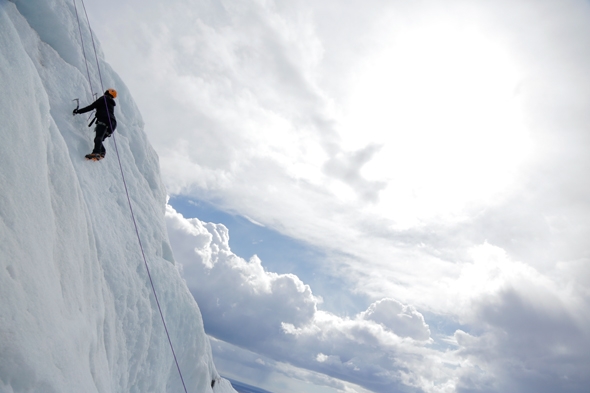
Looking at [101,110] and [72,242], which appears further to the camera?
[101,110]

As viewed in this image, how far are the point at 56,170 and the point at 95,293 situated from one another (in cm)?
343

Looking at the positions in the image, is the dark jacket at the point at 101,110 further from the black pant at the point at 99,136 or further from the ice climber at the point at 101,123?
the black pant at the point at 99,136

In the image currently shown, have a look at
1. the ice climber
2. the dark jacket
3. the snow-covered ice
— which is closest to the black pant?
the ice climber

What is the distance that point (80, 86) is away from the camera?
13.5 meters

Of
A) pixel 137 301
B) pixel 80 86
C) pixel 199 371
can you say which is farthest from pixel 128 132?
pixel 199 371

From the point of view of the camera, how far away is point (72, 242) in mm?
8664

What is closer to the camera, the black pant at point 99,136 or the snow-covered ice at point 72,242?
the snow-covered ice at point 72,242

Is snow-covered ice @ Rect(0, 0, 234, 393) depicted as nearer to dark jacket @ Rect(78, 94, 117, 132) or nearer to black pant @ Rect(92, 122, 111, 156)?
black pant @ Rect(92, 122, 111, 156)

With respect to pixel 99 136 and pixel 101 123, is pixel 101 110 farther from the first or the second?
pixel 99 136

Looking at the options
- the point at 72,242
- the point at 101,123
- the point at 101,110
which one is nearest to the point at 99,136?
the point at 101,123

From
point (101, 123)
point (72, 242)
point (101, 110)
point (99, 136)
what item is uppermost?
point (101, 110)

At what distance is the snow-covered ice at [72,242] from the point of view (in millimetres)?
6188

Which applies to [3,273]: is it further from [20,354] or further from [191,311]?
[191,311]

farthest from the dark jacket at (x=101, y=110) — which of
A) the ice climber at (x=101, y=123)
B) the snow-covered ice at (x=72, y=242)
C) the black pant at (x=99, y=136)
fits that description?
the snow-covered ice at (x=72, y=242)
